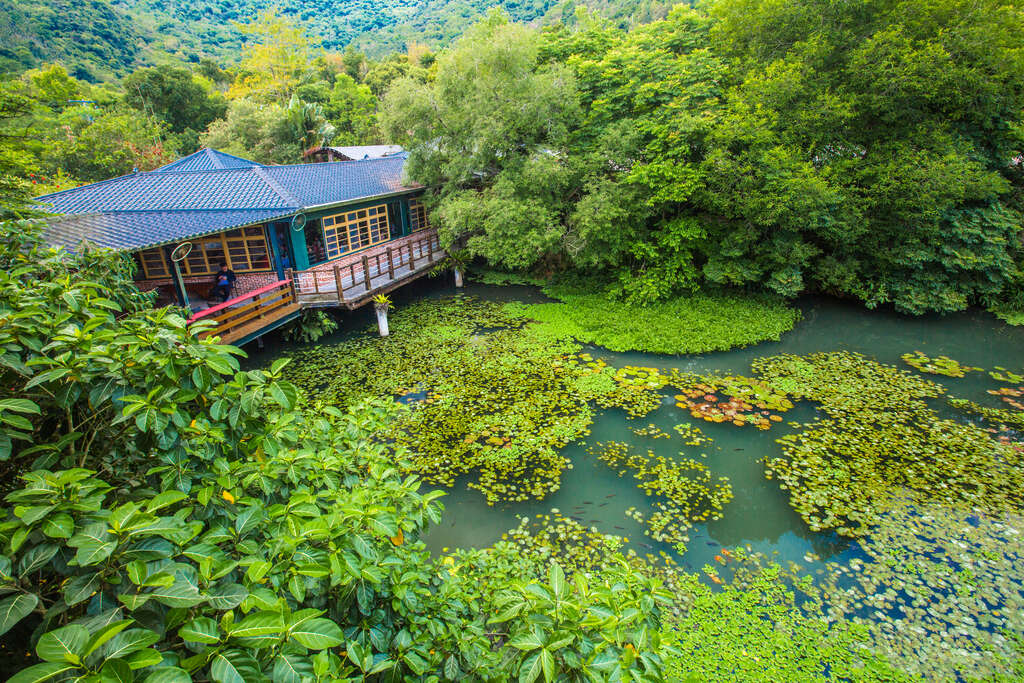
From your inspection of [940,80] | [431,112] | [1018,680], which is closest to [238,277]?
[431,112]

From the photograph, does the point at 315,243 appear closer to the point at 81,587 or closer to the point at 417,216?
the point at 417,216

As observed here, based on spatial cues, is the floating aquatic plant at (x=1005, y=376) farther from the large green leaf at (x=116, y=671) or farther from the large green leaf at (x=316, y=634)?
the large green leaf at (x=116, y=671)

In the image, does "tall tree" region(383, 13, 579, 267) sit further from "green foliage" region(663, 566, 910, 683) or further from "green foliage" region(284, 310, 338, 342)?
"green foliage" region(663, 566, 910, 683)

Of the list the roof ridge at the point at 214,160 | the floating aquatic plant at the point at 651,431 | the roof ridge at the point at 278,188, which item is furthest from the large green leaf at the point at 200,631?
the roof ridge at the point at 214,160

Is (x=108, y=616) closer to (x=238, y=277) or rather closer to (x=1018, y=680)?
(x=1018, y=680)

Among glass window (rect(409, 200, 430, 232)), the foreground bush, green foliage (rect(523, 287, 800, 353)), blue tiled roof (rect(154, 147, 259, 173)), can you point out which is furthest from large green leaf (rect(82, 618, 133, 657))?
glass window (rect(409, 200, 430, 232))

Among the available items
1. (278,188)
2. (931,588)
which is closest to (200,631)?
(931,588)
